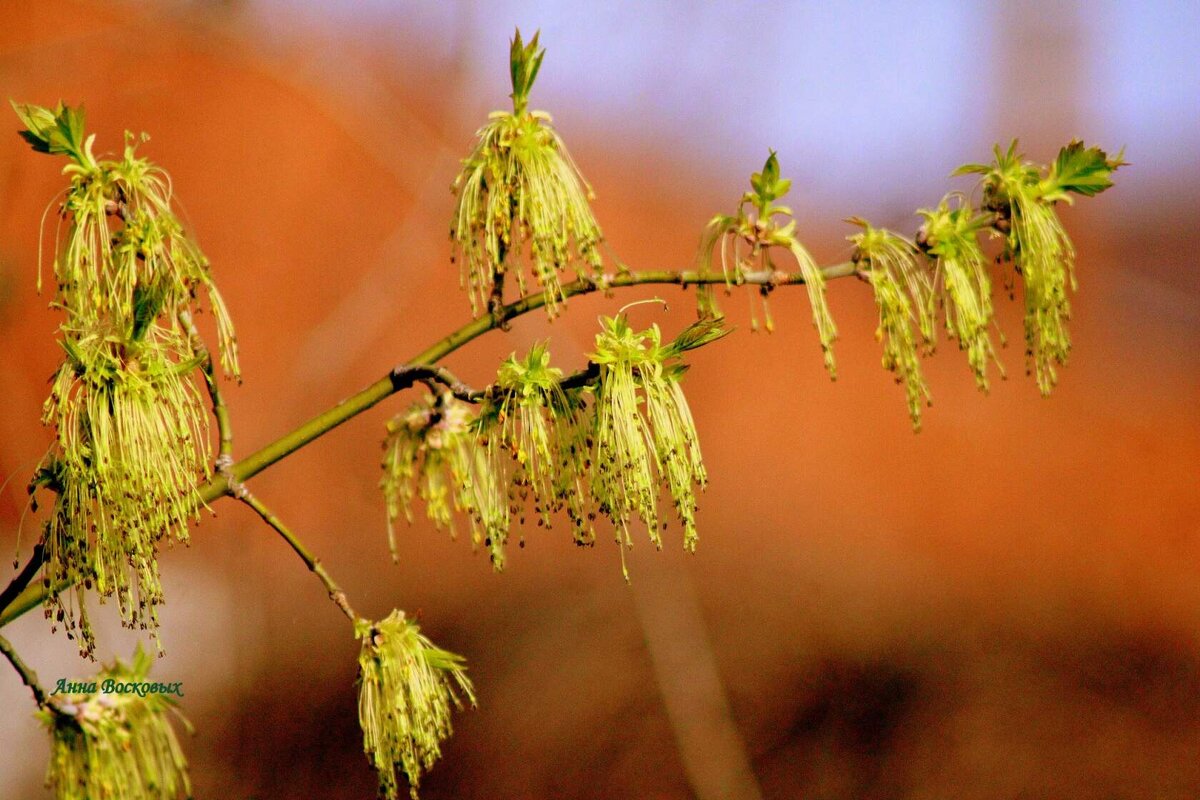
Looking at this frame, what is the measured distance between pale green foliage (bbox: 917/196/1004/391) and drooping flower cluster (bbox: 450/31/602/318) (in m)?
0.15

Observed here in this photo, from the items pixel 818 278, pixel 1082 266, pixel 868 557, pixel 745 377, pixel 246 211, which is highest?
pixel 246 211

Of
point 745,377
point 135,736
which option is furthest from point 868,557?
point 135,736

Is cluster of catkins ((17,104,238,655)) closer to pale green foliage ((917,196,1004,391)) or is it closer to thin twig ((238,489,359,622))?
thin twig ((238,489,359,622))

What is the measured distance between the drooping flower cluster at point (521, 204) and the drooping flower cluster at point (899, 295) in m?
0.12

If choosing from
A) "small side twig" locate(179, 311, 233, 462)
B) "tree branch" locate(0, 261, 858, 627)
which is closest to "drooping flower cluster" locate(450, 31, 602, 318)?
"tree branch" locate(0, 261, 858, 627)

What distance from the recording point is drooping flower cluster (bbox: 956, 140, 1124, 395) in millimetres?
429

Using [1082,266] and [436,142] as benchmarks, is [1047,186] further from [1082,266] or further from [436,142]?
[1082,266]

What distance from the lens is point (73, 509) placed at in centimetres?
39

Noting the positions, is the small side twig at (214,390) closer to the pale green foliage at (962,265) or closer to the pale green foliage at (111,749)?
the pale green foliage at (111,749)

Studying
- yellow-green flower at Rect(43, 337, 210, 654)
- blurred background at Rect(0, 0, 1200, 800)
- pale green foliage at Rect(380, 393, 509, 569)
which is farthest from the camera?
blurred background at Rect(0, 0, 1200, 800)

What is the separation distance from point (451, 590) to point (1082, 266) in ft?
3.75

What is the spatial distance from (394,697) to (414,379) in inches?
5.4

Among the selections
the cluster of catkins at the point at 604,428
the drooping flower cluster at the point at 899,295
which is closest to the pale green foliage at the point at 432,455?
the cluster of catkins at the point at 604,428

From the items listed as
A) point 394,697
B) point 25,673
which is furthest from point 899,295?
point 25,673
